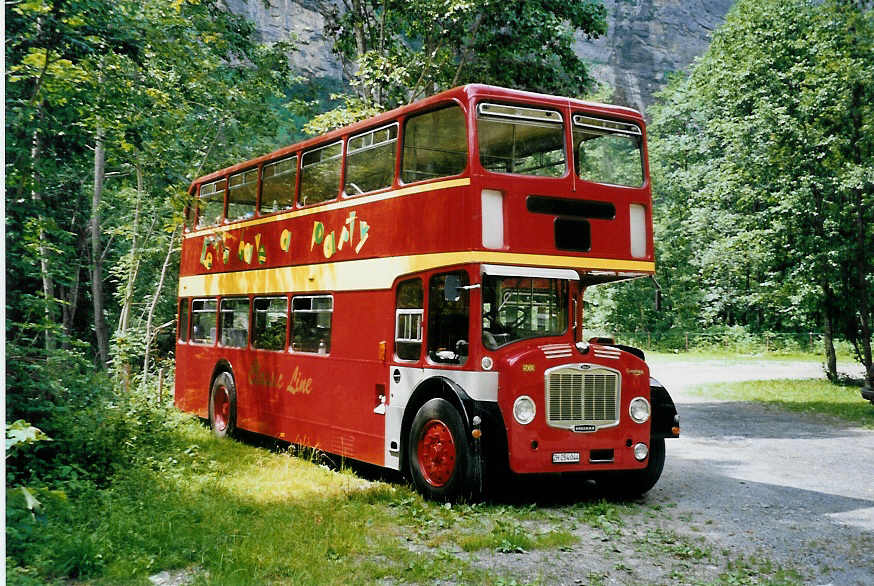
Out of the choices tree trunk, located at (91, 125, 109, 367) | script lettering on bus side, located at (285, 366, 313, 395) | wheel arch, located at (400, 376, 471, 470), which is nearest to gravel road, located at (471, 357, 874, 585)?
wheel arch, located at (400, 376, 471, 470)

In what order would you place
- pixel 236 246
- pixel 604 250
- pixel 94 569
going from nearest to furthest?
pixel 94 569, pixel 604 250, pixel 236 246

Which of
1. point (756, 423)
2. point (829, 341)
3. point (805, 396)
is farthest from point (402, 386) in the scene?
point (829, 341)

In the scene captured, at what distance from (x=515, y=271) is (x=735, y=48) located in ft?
61.8

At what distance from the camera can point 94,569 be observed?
6.30 metres

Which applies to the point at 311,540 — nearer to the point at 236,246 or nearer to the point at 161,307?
the point at 236,246

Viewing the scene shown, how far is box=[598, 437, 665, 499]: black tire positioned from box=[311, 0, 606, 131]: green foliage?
991cm

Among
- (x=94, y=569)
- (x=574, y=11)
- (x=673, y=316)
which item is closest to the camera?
(x=94, y=569)

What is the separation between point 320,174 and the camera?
1188 centimetres

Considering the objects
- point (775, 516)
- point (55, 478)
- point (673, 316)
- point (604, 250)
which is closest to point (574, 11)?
point (604, 250)

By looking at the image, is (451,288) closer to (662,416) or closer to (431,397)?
(431,397)

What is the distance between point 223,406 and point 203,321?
5.56ft

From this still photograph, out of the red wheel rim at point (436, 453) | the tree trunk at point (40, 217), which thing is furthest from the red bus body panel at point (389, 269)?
the tree trunk at point (40, 217)

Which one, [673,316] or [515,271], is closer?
[515,271]

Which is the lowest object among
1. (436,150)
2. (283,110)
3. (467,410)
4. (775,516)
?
(775,516)
